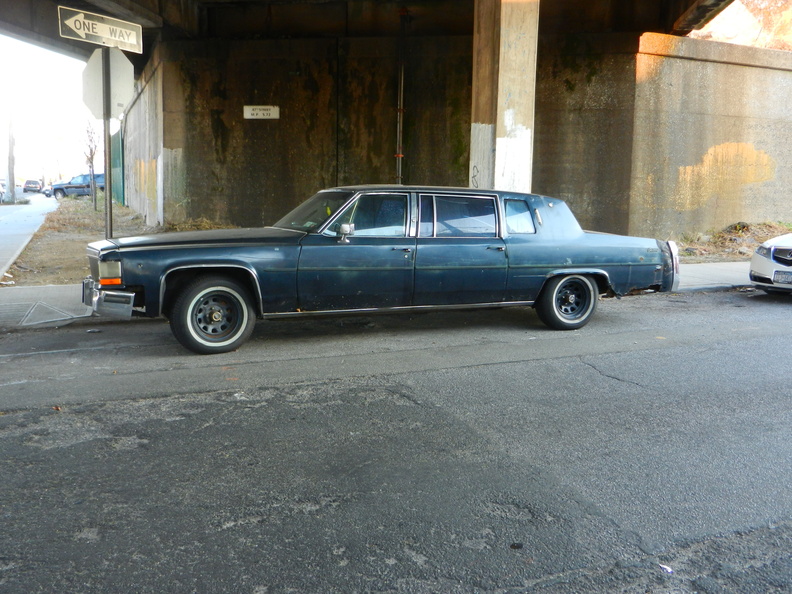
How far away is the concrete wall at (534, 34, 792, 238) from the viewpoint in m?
16.1

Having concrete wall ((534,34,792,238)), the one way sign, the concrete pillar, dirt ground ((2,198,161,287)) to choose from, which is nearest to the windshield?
the one way sign

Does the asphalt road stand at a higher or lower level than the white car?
lower

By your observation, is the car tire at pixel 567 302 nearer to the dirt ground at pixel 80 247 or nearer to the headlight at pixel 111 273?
the headlight at pixel 111 273

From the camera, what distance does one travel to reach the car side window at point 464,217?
768 cm

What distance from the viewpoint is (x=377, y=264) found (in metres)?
7.22

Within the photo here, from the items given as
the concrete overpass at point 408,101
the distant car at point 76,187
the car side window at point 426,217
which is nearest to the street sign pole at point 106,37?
the car side window at point 426,217

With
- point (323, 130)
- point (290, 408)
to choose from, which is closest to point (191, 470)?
point (290, 408)

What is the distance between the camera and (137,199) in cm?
2647

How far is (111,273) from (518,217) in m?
4.15

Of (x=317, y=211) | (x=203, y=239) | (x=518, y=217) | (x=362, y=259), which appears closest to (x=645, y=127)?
(x=518, y=217)

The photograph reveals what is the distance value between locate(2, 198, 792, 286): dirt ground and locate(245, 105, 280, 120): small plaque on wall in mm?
2698

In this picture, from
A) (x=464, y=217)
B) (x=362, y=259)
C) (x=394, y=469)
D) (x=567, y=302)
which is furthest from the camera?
(x=567, y=302)

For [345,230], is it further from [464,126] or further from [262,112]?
[262,112]

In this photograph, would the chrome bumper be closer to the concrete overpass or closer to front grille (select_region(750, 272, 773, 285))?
front grille (select_region(750, 272, 773, 285))
